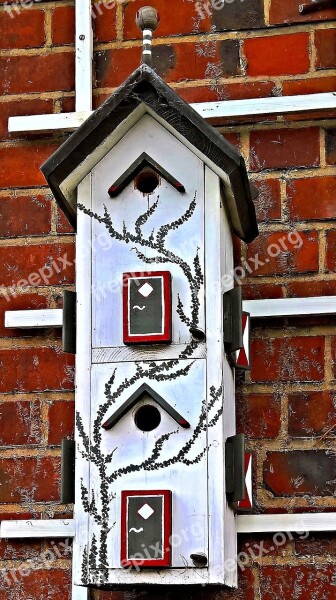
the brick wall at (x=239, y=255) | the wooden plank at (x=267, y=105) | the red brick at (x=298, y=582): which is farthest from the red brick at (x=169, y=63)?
the red brick at (x=298, y=582)

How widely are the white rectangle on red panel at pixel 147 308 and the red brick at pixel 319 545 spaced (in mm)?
593

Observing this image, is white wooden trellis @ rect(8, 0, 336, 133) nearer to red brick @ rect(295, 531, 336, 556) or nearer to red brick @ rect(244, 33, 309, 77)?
red brick @ rect(244, 33, 309, 77)

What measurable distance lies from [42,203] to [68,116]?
214mm

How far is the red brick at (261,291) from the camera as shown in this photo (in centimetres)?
316

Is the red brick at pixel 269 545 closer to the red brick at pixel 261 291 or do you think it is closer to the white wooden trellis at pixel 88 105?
the red brick at pixel 261 291

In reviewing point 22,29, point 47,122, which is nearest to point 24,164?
point 47,122

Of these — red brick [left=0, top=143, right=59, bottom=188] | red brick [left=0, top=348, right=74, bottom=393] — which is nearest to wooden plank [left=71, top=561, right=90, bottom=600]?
red brick [left=0, top=348, right=74, bottom=393]

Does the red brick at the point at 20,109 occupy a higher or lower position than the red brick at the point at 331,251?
higher

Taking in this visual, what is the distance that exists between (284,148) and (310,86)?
161mm

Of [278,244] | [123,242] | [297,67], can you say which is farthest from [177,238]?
[297,67]

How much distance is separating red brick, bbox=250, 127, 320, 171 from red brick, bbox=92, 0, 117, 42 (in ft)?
1.44

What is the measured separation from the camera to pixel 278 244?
3.20m

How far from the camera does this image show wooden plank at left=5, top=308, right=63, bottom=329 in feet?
10.5

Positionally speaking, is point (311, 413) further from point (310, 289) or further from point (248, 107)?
point (248, 107)
